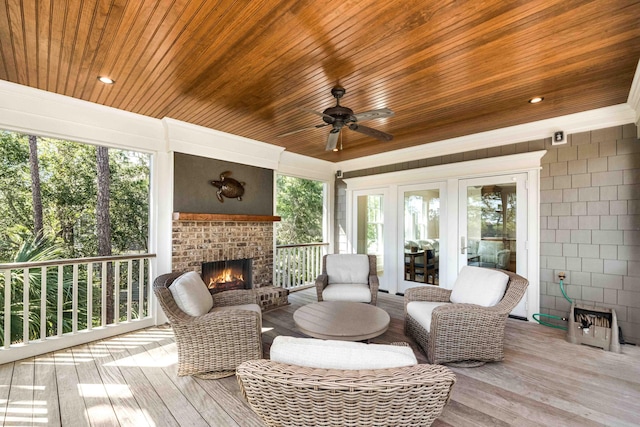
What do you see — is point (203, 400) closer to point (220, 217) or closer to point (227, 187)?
point (220, 217)

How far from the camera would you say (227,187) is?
4422 millimetres

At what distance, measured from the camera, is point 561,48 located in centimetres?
221

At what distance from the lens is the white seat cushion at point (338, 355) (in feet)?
3.99

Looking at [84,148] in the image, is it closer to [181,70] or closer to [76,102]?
[76,102]

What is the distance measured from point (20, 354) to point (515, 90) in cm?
552

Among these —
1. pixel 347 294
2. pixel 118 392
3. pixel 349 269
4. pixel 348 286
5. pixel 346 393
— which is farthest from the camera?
pixel 349 269

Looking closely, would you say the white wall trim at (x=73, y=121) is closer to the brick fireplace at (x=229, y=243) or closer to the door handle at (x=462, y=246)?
the brick fireplace at (x=229, y=243)

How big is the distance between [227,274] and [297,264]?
167 centimetres

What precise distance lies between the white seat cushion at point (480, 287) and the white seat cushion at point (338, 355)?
1.99 meters

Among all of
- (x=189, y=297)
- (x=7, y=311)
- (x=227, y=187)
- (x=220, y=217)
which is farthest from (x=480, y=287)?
(x=7, y=311)

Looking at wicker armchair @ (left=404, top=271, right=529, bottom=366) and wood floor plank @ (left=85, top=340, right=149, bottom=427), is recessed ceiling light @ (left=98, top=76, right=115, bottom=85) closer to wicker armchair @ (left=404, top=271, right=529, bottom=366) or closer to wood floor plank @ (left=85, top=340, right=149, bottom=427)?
wood floor plank @ (left=85, top=340, right=149, bottom=427)

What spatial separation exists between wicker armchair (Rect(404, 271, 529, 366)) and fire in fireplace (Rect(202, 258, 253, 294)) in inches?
118

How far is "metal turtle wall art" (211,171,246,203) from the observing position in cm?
438

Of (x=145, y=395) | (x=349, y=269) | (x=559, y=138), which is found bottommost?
(x=145, y=395)
